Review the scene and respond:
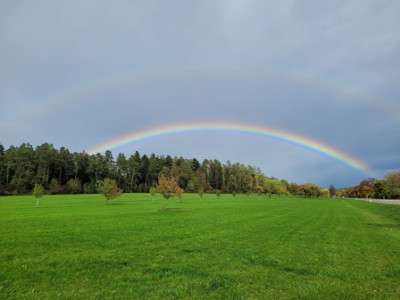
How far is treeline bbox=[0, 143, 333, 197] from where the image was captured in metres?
101

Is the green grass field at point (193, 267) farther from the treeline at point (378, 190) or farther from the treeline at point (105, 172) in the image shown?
the treeline at point (378, 190)

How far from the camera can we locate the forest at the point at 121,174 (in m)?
101

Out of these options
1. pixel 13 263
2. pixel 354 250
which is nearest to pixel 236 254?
pixel 354 250

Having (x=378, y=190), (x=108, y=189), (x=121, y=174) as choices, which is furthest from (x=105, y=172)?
(x=378, y=190)

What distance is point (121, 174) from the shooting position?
13262 centimetres

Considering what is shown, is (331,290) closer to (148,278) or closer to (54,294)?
(148,278)

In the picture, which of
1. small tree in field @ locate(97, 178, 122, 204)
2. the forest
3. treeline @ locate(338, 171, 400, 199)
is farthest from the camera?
treeline @ locate(338, 171, 400, 199)

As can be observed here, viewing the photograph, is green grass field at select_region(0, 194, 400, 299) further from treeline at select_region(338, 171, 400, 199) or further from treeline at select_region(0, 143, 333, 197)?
treeline at select_region(338, 171, 400, 199)

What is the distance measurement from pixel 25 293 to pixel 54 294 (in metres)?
0.77

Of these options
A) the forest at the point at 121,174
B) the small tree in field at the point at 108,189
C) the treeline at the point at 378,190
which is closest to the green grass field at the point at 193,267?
the small tree in field at the point at 108,189

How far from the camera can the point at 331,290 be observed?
23.1 feet

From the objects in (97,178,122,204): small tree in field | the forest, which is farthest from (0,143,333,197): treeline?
(97,178,122,204): small tree in field

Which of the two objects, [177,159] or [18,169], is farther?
[177,159]

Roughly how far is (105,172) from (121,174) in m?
9.83
